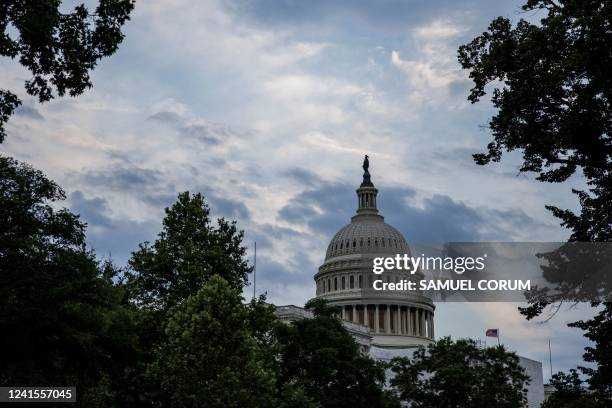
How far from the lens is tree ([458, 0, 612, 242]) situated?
25906mm

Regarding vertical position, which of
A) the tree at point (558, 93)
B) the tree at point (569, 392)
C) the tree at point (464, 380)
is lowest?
the tree at point (569, 392)

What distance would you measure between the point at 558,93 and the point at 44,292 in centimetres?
2804

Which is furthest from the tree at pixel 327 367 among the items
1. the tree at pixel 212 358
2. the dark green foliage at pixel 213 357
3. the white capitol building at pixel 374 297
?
the white capitol building at pixel 374 297

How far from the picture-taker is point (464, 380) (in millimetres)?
66750

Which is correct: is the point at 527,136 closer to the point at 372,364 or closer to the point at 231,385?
the point at 231,385

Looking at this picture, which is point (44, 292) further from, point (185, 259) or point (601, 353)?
point (601, 353)

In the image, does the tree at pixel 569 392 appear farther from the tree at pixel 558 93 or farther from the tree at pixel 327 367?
the tree at pixel 327 367

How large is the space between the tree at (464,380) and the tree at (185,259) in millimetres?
21779

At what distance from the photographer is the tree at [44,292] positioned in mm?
43094

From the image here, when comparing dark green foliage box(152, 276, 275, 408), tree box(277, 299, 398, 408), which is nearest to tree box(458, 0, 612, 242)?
dark green foliage box(152, 276, 275, 408)

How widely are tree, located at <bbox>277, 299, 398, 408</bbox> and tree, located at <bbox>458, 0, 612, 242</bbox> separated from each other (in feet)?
111

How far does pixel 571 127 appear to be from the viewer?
26547 mm

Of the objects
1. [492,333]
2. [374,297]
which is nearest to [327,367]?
[492,333]

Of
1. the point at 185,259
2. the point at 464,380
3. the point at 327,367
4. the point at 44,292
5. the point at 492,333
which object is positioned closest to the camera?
the point at 44,292
